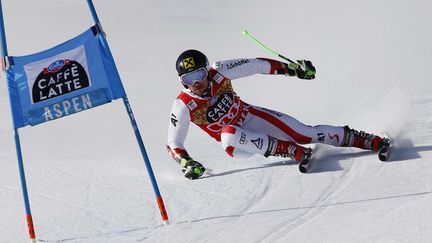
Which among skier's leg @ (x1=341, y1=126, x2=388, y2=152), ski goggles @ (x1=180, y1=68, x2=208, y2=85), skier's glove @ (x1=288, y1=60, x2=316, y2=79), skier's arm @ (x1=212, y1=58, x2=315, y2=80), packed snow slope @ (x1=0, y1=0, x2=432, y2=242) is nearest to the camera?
packed snow slope @ (x1=0, y1=0, x2=432, y2=242)

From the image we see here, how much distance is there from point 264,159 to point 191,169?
89 cm

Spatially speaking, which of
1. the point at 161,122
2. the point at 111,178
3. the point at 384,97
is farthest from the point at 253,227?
the point at 161,122

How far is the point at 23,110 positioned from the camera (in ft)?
18.2

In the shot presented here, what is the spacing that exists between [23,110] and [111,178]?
2.03 m

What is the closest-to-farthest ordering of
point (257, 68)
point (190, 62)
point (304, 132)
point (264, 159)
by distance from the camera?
point (190, 62), point (304, 132), point (257, 68), point (264, 159)

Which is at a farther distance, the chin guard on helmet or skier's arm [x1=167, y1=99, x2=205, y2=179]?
skier's arm [x1=167, y1=99, x2=205, y2=179]

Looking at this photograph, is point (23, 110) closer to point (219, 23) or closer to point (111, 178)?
point (111, 178)

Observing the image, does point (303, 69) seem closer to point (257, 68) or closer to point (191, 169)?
point (257, 68)

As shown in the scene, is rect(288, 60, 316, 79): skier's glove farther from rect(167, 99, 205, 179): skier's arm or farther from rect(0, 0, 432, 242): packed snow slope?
rect(167, 99, 205, 179): skier's arm

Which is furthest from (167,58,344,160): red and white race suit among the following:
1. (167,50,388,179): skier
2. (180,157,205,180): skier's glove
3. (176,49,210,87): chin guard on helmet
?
(176,49,210,87): chin guard on helmet

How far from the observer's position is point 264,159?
23.9ft

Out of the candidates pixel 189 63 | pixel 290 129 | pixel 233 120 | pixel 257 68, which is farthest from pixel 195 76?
pixel 290 129

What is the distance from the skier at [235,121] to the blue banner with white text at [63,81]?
3.91ft

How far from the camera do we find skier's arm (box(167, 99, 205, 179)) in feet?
22.4
